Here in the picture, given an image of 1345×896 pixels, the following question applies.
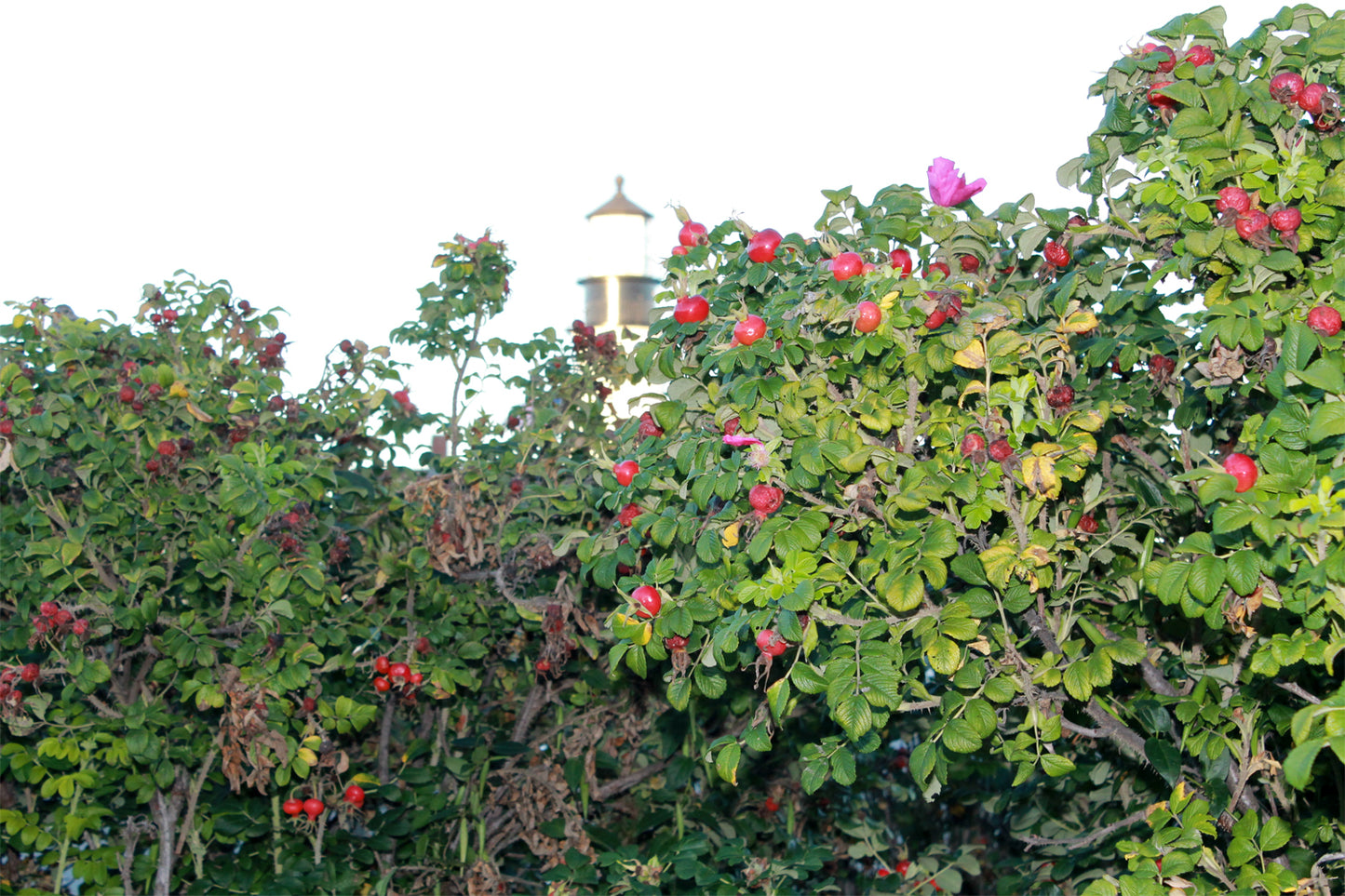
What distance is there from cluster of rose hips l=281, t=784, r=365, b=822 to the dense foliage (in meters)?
0.05

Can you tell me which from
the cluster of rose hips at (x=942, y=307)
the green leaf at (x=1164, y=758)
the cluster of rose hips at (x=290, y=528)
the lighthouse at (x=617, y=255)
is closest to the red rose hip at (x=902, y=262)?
the cluster of rose hips at (x=942, y=307)

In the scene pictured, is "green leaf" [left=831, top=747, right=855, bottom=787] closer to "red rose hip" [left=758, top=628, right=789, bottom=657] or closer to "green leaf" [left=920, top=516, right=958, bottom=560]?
"red rose hip" [left=758, top=628, right=789, bottom=657]

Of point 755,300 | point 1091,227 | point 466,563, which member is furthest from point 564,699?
point 1091,227

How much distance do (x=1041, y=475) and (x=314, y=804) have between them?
105 inches

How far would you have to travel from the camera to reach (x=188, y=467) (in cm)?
394

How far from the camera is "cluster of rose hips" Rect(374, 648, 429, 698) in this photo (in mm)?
4016

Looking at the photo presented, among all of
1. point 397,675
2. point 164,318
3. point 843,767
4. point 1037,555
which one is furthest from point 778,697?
point 164,318

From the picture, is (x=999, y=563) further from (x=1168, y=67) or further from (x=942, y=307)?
(x=1168, y=67)

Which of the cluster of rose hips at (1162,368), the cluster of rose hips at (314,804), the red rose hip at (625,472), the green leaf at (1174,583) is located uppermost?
the cluster of rose hips at (1162,368)

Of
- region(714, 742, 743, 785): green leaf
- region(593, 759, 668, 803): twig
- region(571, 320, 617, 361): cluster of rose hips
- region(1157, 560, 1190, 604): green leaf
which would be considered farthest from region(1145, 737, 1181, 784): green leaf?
region(571, 320, 617, 361): cluster of rose hips

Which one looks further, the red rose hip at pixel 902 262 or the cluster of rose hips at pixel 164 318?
the cluster of rose hips at pixel 164 318

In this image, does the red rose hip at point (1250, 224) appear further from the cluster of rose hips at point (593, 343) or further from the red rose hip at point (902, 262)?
the cluster of rose hips at point (593, 343)

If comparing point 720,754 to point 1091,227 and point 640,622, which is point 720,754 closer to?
point 640,622

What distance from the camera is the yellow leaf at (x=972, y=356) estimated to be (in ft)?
7.84
